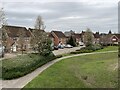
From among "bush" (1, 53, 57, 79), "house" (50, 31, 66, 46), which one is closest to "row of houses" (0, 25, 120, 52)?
"house" (50, 31, 66, 46)

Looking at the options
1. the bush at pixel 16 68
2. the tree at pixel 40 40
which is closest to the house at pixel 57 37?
the tree at pixel 40 40

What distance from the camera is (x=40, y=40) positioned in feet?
127

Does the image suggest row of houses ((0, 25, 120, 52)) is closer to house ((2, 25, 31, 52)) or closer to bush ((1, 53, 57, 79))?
house ((2, 25, 31, 52))

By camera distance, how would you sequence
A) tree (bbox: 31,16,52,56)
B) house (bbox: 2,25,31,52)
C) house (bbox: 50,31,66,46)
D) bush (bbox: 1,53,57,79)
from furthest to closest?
1. house (bbox: 50,31,66,46)
2. house (bbox: 2,25,31,52)
3. tree (bbox: 31,16,52,56)
4. bush (bbox: 1,53,57,79)

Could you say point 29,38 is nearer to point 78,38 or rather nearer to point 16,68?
point 16,68

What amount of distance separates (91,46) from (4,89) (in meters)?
45.6

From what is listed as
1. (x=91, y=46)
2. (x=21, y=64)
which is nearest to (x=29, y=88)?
(x=21, y=64)

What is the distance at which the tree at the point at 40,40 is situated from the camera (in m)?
38.3

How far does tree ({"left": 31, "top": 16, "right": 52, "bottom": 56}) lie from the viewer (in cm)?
3828

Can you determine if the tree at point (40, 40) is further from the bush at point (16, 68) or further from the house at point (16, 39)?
the house at point (16, 39)

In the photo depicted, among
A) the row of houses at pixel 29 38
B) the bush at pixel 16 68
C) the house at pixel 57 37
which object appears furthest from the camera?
the house at pixel 57 37

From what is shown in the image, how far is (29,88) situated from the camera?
18.4 metres

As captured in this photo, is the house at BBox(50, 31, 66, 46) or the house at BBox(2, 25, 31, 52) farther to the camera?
the house at BBox(50, 31, 66, 46)

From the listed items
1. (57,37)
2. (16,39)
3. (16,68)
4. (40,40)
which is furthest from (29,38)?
(16,68)
